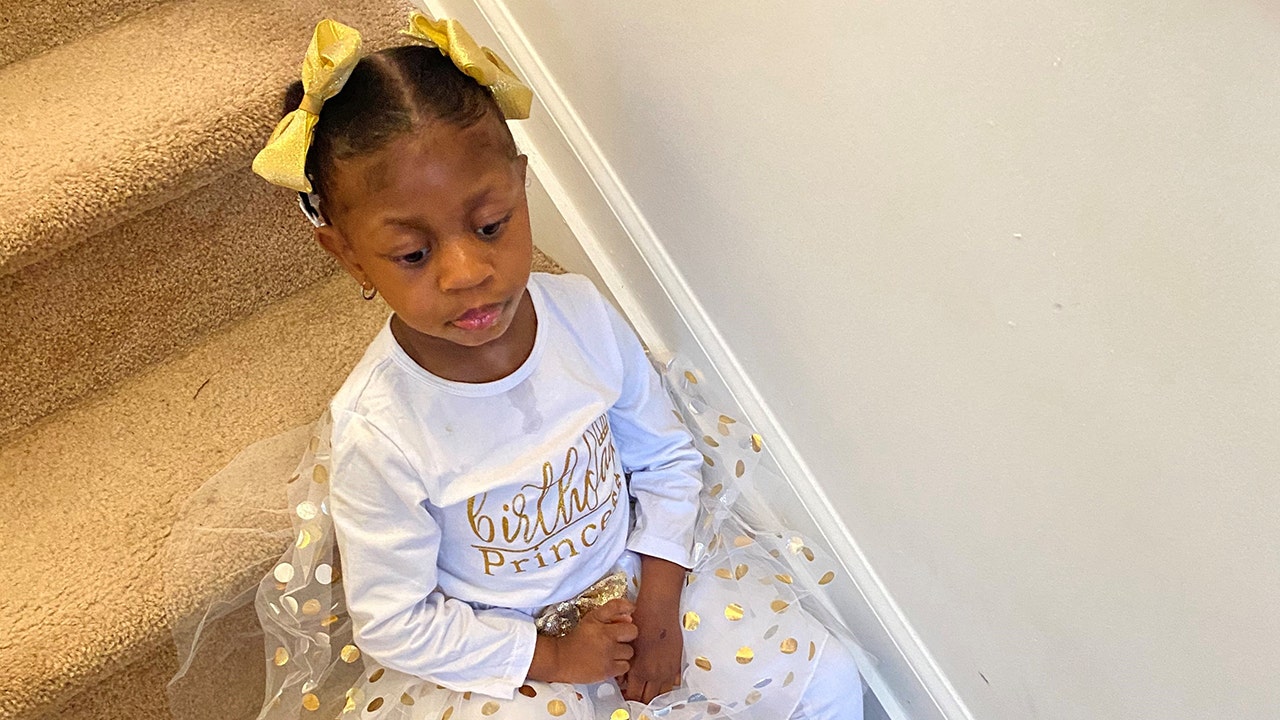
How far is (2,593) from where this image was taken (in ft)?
3.53

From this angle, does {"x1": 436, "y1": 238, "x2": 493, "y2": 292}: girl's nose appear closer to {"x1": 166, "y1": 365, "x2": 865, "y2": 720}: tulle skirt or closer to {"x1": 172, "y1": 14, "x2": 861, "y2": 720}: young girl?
{"x1": 172, "y1": 14, "x2": 861, "y2": 720}: young girl

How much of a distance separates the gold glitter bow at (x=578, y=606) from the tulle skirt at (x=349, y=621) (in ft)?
0.04

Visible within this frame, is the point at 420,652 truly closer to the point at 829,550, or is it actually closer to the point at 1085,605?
the point at 829,550

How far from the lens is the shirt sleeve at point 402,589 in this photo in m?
0.99

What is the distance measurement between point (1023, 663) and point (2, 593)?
1.01 m

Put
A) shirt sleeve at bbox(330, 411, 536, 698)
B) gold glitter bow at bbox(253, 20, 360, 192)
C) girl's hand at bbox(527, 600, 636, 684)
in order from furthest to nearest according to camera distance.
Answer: girl's hand at bbox(527, 600, 636, 684) < shirt sleeve at bbox(330, 411, 536, 698) < gold glitter bow at bbox(253, 20, 360, 192)

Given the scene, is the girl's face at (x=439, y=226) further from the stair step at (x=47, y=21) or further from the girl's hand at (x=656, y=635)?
the stair step at (x=47, y=21)

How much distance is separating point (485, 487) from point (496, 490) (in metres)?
0.02

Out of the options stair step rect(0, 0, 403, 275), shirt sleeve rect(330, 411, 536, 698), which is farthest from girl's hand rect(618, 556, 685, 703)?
stair step rect(0, 0, 403, 275)

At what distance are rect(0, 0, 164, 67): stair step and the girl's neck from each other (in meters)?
0.64

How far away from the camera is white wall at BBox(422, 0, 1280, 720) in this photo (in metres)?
0.67

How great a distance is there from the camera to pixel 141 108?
118 centimetres

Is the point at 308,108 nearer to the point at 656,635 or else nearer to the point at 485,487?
the point at 485,487

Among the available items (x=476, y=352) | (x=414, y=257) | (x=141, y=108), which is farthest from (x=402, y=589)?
(x=141, y=108)
